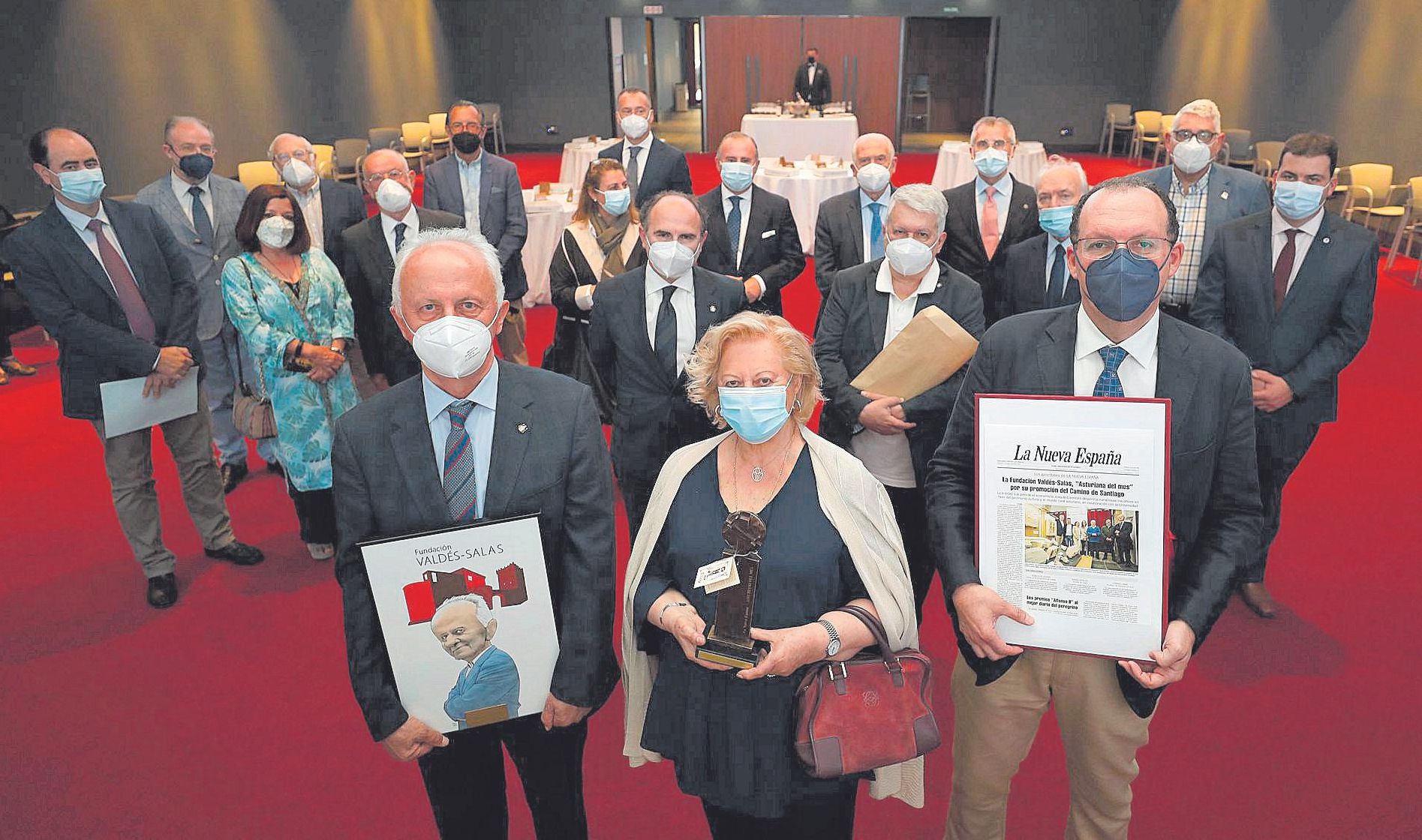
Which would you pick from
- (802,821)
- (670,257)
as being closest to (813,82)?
(670,257)

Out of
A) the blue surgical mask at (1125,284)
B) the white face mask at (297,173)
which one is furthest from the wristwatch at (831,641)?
the white face mask at (297,173)

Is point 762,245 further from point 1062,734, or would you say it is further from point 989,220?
point 1062,734

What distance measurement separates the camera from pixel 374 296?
4.37 m

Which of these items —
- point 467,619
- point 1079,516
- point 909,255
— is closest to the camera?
point 1079,516

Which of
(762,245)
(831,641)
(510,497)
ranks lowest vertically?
(831,641)

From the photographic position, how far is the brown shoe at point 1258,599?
373cm

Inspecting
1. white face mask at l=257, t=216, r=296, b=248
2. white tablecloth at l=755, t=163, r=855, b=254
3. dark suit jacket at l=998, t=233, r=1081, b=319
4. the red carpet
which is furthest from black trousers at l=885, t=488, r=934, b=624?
white tablecloth at l=755, t=163, r=855, b=254

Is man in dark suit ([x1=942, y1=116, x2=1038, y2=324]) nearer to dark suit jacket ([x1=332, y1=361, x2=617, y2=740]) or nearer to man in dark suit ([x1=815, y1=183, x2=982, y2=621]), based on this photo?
man in dark suit ([x1=815, y1=183, x2=982, y2=621])

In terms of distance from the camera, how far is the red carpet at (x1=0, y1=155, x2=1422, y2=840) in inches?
109

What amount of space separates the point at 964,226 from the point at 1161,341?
2570 millimetres

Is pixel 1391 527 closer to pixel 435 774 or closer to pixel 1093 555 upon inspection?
pixel 1093 555

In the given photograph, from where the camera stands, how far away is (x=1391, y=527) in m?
4.43

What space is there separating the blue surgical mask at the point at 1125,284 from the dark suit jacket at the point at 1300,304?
2.06 metres

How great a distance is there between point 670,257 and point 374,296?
1826mm
